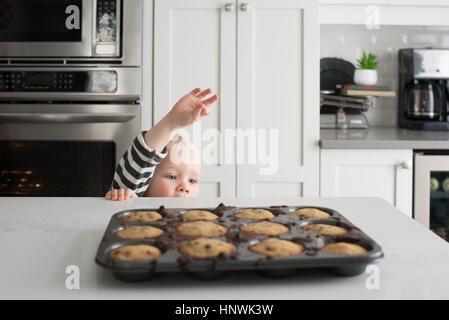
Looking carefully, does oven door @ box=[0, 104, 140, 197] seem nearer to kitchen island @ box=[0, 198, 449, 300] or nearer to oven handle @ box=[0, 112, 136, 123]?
oven handle @ box=[0, 112, 136, 123]

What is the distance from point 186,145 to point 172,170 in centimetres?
9

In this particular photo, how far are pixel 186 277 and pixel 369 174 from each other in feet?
5.76

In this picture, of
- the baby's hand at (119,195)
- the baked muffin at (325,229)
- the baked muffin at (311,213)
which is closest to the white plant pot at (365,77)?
the baby's hand at (119,195)

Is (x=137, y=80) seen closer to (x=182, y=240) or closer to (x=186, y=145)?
(x=186, y=145)

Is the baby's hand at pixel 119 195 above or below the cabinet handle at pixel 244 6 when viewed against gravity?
below

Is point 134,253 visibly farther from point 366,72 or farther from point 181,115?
point 366,72

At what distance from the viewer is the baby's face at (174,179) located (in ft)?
5.38

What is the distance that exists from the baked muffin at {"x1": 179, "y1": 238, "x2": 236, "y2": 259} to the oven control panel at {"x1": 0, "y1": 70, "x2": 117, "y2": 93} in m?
1.61

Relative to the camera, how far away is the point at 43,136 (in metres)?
2.22

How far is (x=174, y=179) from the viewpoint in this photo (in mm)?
1670

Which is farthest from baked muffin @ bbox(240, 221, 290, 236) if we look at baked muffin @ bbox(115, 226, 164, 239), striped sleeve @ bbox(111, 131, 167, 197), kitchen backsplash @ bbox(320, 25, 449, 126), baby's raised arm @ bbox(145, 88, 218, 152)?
kitchen backsplash @ bbox(320, 25, 449, 126)

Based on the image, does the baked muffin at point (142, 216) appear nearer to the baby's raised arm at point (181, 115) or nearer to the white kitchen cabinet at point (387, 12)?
the baby's raised arm at point (181, 115)

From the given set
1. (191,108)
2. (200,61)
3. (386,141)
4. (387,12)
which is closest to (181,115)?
(191,108)

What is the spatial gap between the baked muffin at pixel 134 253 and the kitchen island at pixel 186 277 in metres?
0.03
